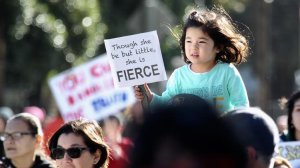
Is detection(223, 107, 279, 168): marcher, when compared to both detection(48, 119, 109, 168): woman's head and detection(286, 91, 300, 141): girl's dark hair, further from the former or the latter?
detection(286, 91, 300, 141): girl's dark hair

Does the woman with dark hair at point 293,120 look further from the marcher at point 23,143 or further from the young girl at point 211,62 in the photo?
the marcher at point 23,143

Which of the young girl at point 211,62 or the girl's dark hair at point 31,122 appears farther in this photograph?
the girl's dark hair at point 31,122

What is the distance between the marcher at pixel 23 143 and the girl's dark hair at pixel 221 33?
2.77 meters

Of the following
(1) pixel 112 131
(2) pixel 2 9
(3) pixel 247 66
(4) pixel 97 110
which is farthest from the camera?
(3) pixel 247 66

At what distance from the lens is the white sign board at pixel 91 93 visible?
41.3ft

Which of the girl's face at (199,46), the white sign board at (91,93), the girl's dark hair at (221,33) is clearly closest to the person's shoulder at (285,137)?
the girl's dark hair at (221,33)

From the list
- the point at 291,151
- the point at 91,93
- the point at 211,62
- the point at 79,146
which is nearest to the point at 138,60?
the point at 211,62

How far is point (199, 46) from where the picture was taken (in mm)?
5055

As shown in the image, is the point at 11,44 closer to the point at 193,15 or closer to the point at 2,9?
the point at 2,9

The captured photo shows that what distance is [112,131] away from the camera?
11133mm

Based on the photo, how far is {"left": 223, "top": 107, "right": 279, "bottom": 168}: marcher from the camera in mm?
3072

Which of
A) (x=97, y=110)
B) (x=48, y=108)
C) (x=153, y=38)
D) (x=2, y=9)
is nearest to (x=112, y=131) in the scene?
(x=97, y=110)

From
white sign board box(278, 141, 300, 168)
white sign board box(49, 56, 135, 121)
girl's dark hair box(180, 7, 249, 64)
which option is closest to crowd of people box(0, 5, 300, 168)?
girl's dark hair box(180, 7, 249, 64)

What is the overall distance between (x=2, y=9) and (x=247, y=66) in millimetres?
21463
